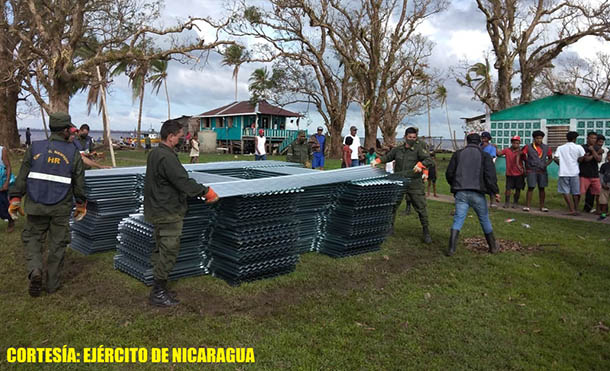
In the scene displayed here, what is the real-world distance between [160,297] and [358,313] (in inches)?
86.2

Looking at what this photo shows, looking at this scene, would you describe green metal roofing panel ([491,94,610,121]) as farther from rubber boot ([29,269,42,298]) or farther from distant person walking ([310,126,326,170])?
rubber boot ([29,269,42,298])

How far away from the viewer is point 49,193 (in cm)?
497

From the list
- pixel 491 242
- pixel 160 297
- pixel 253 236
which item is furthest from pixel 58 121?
pixel 491 242

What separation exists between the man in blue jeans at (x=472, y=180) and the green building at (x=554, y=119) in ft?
48.1

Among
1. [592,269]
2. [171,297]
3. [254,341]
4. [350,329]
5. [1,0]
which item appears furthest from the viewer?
[1,0]

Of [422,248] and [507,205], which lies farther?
[507,205]

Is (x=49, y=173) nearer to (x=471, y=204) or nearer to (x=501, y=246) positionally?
(x=471, y=204)

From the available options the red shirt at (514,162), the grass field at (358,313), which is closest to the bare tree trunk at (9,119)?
the grass field at (358,313)

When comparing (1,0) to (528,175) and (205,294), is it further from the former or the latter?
(528,175)

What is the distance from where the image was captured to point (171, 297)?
4820 mm

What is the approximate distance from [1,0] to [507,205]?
891 inches

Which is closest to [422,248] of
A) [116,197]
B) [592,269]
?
[592,269]

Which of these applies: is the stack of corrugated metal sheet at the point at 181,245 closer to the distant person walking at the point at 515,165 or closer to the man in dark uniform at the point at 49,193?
the man in dark uniform at the point at 49,193

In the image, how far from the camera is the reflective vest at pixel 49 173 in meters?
4.95
